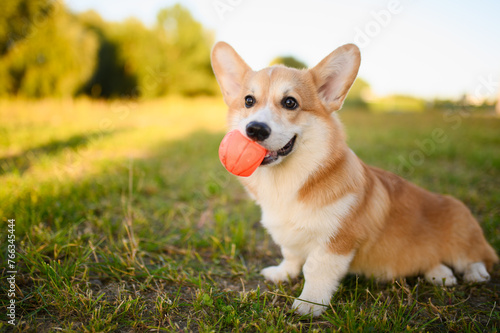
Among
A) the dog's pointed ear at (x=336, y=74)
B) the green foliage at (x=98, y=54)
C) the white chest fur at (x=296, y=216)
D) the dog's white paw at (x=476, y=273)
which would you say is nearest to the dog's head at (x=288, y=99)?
the dog's pointed ear at (x=336, y=74)

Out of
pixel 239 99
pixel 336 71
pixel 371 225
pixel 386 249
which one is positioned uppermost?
pixel 336 71

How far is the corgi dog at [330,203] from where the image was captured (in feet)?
5.33

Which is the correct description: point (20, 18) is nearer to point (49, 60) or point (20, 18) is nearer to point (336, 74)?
point (49, 60)

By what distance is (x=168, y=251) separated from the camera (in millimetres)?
2186

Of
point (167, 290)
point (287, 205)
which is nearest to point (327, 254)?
point (287, 205)

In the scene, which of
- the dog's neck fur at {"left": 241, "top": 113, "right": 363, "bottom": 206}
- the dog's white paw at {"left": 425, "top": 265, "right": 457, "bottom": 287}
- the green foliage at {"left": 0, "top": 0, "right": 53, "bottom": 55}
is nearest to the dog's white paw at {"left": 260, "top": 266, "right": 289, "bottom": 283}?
the dog's neck fur at {"left": 241, "top": 113, "right": 363, "bottom": 206}

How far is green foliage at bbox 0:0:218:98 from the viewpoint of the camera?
789 cm

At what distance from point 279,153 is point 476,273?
1.54 metres

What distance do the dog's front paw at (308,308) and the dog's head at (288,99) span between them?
0.81 metres

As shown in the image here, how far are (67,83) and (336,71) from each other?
A: 9.95 metres

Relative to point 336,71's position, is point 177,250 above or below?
below

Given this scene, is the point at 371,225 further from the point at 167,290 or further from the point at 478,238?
the point at 167,290

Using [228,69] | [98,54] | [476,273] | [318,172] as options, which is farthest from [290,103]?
[98,54]

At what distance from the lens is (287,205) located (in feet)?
5.56
